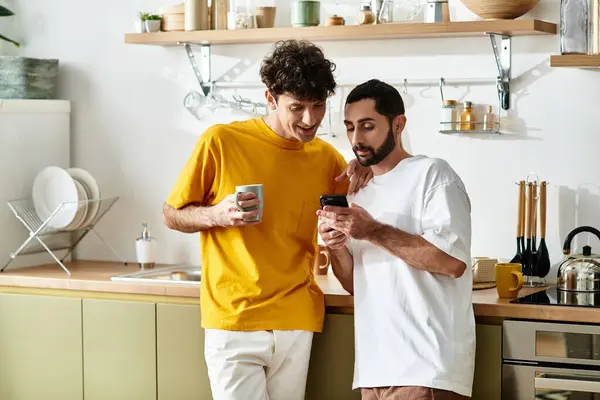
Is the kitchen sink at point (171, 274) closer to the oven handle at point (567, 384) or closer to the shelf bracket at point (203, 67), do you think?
the shelf bracket at point (203, 67)

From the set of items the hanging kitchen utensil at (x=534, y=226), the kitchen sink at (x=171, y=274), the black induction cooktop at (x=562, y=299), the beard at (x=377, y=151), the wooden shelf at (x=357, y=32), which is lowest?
the kitchen sink at (x=171, y=274)

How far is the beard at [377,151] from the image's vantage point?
9.53 ft

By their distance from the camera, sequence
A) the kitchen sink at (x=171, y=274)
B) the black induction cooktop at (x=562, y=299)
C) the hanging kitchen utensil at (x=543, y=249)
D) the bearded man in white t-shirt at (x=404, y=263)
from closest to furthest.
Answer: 1. the bearded man in white t-shirt at (x=404, y=263)
2. the black induction cooktop at (x=562, y=299)
3. the hanging kitchen utensil at (x=543, y=249)
4. the kitchen sink at (x=171, y=274)

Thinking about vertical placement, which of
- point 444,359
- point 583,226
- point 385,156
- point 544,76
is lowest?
point 444,359

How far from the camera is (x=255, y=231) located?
3.13m

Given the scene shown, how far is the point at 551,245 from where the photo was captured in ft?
12.4

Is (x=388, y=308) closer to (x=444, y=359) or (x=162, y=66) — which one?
(x=444, y=359)

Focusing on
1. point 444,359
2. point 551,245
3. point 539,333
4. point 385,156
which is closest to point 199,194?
point 385,156

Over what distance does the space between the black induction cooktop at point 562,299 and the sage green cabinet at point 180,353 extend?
1.08 metres

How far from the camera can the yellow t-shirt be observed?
312cm

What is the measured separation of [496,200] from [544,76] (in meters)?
0.48

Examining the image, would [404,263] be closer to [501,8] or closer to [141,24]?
[501,8]

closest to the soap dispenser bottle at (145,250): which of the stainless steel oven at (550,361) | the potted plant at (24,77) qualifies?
the potted plant at (24,77)

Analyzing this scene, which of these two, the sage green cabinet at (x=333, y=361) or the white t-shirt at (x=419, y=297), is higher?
the white t-shirt at (x=419, y=297)
